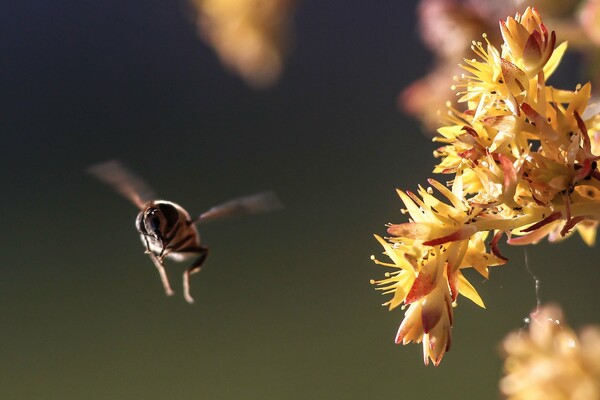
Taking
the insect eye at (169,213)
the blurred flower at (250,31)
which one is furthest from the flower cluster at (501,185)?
the blurred flower at (250,31)

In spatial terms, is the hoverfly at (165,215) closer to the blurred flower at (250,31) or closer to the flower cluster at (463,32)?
the flower cluster at (463,32)

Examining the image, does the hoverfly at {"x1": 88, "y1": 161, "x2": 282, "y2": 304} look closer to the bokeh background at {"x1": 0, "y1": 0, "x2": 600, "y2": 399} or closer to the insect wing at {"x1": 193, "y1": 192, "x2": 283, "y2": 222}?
the insect wing at {"x1": 193, "y1": 192, "x2": 283, "y2": 222}

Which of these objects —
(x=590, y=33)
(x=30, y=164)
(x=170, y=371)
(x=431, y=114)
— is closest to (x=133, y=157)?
(x=30, y=164)

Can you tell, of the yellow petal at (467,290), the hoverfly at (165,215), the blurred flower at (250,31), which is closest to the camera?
the yellow petal at (467,290)

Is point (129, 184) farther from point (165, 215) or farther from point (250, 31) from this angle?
point (250, 31)

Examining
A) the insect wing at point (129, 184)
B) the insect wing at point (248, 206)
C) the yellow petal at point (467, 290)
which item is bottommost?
the yellow petal at point (467, 290)

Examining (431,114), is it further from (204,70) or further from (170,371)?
(204,70)

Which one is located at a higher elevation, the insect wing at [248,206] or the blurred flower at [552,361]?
the insect wing at [248,206]
